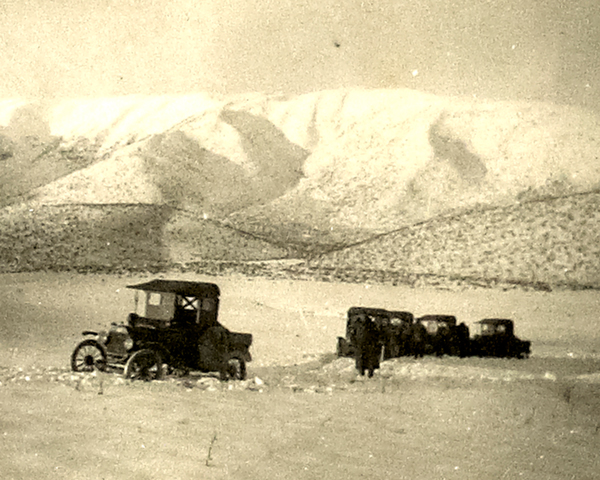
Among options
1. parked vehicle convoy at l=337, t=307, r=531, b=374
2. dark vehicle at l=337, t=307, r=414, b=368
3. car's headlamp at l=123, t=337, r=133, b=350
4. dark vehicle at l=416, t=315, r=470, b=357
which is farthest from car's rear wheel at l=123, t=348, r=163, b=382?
dark vehicle at l=416, t=315, r=470, b=357

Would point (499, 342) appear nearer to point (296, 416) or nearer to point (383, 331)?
point (383, 331)

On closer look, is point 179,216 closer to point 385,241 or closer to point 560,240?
point 385,241

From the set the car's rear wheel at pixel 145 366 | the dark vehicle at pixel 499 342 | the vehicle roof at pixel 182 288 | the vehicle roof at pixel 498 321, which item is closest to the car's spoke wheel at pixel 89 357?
the car's rear wheel at pixel 145 366

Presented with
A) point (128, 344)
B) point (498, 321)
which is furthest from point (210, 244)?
point (128, 344)

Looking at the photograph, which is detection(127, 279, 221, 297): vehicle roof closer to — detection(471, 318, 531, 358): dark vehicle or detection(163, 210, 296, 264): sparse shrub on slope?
detection(471, 318, 531, 358): dark vehicle

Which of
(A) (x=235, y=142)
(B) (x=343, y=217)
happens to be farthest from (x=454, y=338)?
(A) (x=235, y=142)

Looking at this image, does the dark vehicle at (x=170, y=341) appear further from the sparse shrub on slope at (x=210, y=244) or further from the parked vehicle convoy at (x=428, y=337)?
the sparse shrub on slope at (x=210, y=244)
